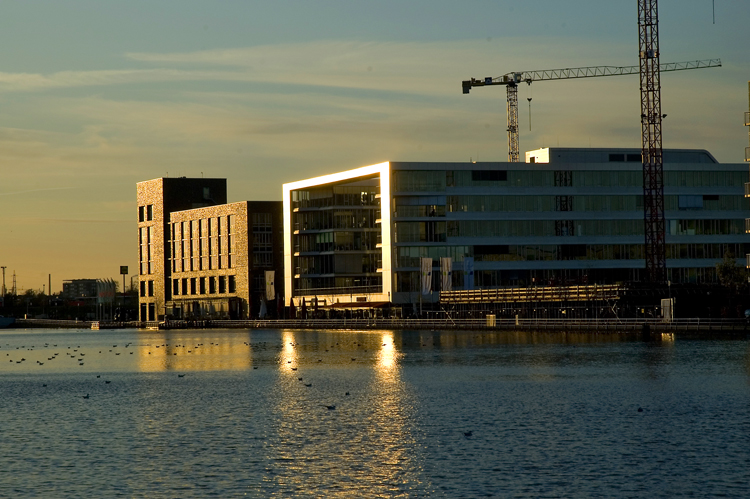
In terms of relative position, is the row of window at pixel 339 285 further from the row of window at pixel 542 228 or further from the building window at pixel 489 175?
the building window at pixel 489 175

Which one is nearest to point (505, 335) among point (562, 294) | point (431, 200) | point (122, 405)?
point (562, 294)

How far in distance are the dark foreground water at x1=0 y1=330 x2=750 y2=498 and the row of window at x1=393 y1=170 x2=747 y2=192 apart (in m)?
Answer: 86.6

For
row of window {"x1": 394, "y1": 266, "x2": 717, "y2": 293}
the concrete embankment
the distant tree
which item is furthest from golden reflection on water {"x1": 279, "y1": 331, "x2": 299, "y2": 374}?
the distant tree

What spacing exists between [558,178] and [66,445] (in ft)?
446

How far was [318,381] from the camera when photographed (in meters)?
67.2

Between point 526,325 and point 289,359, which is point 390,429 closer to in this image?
point 289,359

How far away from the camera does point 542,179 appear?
170m

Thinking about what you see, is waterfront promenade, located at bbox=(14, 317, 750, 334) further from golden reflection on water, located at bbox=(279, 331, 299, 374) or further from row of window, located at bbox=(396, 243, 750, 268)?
golden reflection on water, located at bbox=(279, 331, 299, 374)

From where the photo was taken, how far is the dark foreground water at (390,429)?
33.3 m

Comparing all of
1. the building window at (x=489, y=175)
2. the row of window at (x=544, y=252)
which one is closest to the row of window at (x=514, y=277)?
the row of window at (x=544, y=252)

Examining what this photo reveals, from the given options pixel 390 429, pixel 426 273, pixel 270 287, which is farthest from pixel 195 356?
pixel 270 287

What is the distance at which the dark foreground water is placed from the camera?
33.3 meters

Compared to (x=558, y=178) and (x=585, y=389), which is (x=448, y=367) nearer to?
(x=585, y=389)

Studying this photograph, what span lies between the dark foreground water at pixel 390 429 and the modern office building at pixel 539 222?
85.0 metres
